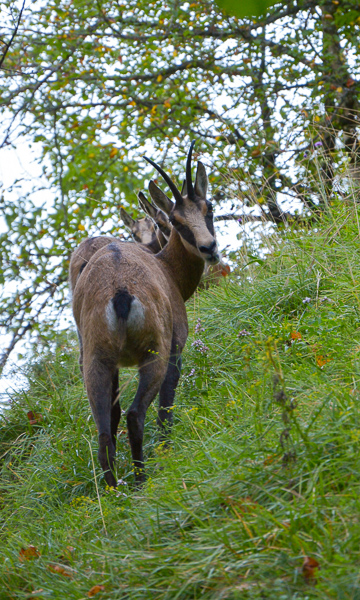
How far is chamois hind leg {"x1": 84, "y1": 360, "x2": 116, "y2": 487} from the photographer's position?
416 centimetres

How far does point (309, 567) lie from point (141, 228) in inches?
267

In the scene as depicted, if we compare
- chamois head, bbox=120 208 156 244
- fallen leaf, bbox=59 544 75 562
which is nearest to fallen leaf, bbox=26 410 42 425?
fallen leaf, bbox=59 544 75 562

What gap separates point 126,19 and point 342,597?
9.21m

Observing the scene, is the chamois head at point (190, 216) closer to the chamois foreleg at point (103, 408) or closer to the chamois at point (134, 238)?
the chamois at point (134, 238)

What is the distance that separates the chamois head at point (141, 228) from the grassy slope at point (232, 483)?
298 cm

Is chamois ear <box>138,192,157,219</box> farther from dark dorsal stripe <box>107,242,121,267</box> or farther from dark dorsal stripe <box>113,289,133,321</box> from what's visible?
dark dorsal stripe <box>113,289,133,321</box>

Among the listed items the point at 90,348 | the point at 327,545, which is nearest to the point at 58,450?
the point at 90,348

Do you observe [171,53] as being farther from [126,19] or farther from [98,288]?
[98,288]

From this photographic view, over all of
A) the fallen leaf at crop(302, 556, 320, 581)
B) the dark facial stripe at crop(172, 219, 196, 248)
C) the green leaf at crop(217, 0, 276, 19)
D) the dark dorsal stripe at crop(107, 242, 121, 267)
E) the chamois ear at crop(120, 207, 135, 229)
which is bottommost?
the fallen leaf at crop(302, 556, 320, 581)

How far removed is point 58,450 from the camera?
17.1 feet

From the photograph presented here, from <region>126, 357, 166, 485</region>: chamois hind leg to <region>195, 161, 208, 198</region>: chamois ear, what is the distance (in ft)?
7.31

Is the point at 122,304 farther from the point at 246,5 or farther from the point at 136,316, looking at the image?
the point at 246,5

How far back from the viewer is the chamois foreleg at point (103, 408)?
4.16 meters

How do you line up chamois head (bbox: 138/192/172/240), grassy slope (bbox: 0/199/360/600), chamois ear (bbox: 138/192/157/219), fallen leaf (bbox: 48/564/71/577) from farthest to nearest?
chamois ear (bbox: 138/192/157/219)
chamois head (bbox: 138/192/172/240)
fallen leaf (bbox: 48/564/71/577)
grassy slope (bbox: 0/199/360/600)
